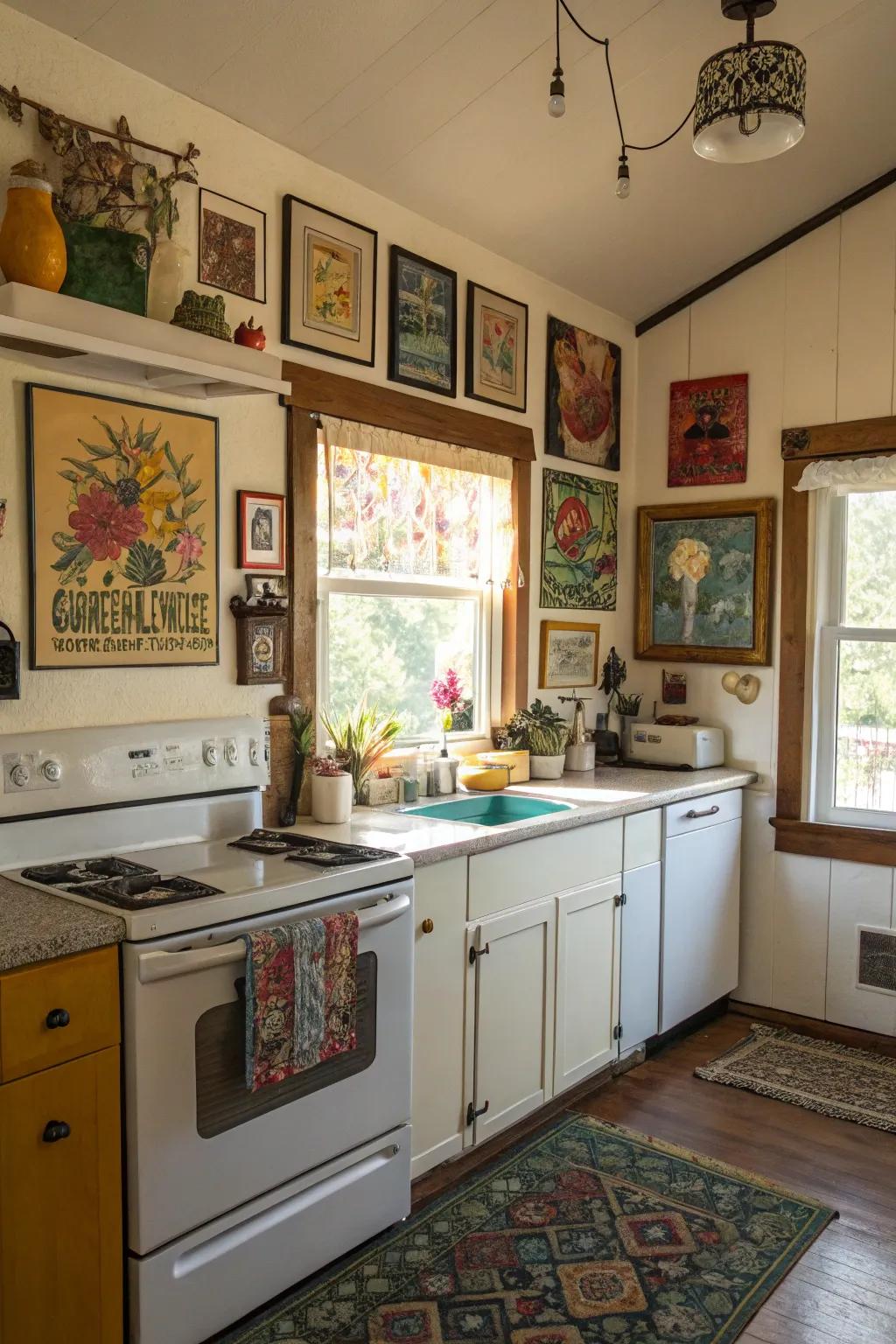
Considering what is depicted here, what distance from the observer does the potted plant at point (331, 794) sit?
9.16 feet

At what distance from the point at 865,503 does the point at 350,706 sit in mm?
2001

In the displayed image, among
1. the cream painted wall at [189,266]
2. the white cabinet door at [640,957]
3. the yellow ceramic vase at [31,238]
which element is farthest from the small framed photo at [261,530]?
the white cabinet door at [640,957]

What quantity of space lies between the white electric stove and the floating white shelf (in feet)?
2.57

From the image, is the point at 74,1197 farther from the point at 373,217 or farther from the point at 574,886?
the point at 373,217

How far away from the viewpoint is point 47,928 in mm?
1774

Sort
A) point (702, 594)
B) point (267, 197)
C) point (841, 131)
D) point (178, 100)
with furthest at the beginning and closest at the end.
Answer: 1. point (702, 594)
2. point (841, 131)
3. point (267, 197)
4. point (178, 100)

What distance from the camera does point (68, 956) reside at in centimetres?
177

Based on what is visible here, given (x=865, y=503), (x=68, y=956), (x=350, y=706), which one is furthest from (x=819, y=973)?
(x=68, y=956)

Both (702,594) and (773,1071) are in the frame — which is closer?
(773,1071)

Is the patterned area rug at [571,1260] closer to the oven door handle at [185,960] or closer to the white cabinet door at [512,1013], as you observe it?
the white cabinet door at [512,1013]

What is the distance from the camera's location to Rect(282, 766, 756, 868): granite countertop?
2.61 meters

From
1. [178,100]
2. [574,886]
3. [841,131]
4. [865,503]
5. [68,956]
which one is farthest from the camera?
[865,503]

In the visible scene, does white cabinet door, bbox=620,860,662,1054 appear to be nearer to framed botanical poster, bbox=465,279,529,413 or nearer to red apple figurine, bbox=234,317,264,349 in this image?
framed botanical poster, bbox=465,279,529,413

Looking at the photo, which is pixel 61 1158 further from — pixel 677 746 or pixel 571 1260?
pixel 677 746
